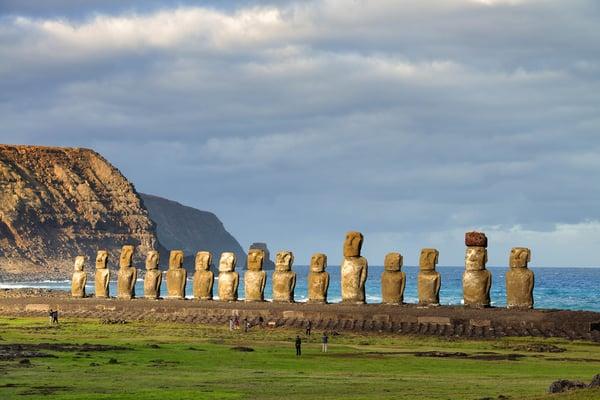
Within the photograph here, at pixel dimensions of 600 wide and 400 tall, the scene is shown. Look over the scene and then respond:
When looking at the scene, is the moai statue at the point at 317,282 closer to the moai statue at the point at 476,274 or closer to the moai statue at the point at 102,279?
the moai statue at the point at 476,274

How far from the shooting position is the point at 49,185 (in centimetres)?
17525

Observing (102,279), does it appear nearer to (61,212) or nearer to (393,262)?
(393,262)

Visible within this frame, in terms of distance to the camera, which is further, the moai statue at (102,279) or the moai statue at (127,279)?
the moai statue at (102,279)

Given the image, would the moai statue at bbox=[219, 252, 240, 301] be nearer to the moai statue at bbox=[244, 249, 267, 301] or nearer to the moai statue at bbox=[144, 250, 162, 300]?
the moai statue at bbox=[244, 249, 267, 301]

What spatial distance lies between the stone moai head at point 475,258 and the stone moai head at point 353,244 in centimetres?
493

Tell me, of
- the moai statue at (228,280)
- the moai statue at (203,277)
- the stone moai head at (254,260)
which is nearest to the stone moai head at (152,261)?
the moai statue at (203,277)

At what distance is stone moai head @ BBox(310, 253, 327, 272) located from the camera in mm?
53091

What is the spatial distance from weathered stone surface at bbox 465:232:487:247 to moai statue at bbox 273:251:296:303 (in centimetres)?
834

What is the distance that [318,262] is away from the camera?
175 ft

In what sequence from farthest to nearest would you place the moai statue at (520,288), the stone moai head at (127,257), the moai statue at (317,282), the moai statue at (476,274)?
the stone moai head at (127,257) → the moai statue at (317,282) → the moai statue at (476,274) → the moai statue at (520,288)

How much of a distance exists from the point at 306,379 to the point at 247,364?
15.1 feet

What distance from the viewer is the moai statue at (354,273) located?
51344mm

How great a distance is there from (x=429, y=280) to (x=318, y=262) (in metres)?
5.88

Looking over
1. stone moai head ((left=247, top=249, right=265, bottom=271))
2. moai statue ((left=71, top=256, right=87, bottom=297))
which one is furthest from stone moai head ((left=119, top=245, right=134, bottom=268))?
stone moai head ((left=247, top=249, right=265, bottom=271))
